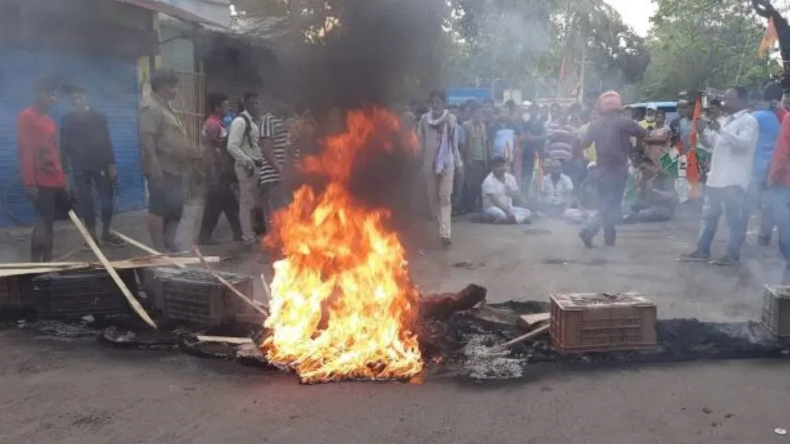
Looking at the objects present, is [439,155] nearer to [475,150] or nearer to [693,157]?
[475,150]

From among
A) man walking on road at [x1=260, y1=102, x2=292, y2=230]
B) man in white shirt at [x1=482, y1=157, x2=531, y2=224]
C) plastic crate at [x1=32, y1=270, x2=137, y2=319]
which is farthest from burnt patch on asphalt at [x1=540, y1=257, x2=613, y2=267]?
plastic crate at [x1=32, y1=270, x2=137, y2=319]

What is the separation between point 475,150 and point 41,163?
7.39 meters

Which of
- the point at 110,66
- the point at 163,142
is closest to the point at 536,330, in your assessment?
the point at 163,142

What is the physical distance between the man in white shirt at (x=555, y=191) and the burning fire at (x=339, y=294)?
768 centimetres

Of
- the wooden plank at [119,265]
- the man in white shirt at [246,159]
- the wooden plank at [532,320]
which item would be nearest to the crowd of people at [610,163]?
the man in white shirt at [246,159]

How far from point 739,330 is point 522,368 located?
177 centimetres

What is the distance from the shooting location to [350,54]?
20.1 ft

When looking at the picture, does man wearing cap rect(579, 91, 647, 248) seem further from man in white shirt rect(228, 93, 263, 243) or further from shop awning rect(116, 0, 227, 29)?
shop awning rect(116, 0, 227, 29)

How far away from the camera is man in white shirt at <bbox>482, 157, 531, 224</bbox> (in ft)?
38.1

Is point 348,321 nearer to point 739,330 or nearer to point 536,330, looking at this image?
point 536,330

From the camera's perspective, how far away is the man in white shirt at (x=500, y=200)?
38.1 feet

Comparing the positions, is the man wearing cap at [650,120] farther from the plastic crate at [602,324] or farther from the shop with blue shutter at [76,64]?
the plastic crate at [602,324]

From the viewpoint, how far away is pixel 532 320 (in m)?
5.18

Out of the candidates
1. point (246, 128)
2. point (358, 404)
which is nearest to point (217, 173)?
point (246, 128)
